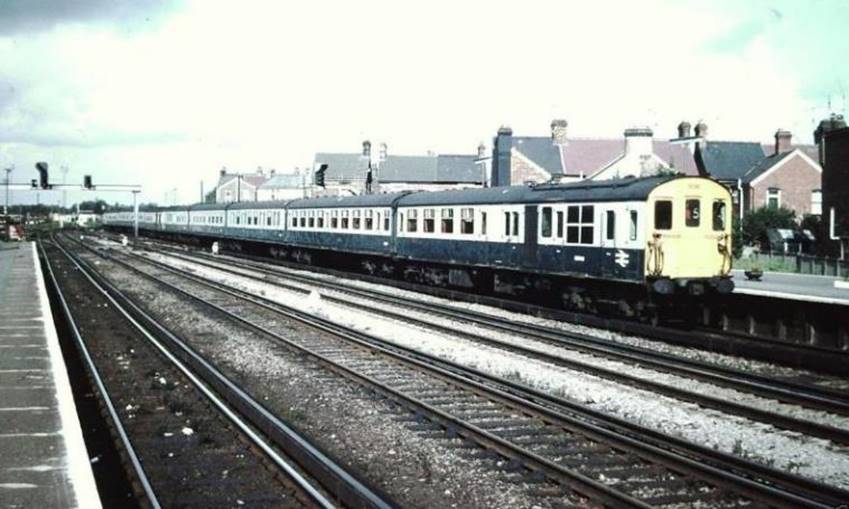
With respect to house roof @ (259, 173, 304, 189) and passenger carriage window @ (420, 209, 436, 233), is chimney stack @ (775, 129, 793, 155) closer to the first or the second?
passenger carriage window @ (420, 209, 436, 233)

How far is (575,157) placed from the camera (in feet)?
207

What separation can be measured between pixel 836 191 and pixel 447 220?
21.5 meters

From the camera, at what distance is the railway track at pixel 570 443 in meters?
6.95

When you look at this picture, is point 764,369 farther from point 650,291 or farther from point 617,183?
point 617,183

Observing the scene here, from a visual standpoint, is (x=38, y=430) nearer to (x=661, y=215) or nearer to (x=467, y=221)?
(x=661, y=215)

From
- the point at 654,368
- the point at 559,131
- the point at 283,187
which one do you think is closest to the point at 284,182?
the point at 283,187

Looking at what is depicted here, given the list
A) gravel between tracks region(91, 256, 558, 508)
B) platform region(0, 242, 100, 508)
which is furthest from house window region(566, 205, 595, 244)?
platform region(0, 242, 100, 508)

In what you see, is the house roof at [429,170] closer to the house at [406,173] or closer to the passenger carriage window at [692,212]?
the house at [406,173]

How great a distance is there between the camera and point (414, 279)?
2966cm

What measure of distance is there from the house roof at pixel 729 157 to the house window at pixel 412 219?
1382 inches

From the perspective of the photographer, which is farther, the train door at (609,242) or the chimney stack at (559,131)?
the chimney stack at (559,131)

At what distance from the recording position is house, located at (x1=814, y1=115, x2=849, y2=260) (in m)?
36.4

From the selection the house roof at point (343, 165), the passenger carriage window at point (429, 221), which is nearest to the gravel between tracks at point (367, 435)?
the passenger carriage window at point (429, 221)

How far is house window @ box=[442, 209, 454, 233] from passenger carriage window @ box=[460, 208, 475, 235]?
27.1 inches
